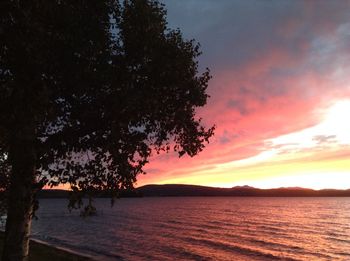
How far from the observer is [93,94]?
1586 centimetres

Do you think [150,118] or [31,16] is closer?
[31,16]

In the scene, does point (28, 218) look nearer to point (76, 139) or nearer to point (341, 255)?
point (76, 139)

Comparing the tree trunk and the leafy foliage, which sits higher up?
the leafy foliage

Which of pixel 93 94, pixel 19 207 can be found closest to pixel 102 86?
pixel 93 94

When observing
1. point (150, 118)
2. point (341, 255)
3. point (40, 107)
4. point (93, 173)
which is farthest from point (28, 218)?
point (341, 255)

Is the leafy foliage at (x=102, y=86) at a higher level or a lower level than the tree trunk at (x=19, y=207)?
higher

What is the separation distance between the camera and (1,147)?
21344 millimetres

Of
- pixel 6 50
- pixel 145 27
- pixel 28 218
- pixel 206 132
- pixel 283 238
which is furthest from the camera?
pixel 283 238

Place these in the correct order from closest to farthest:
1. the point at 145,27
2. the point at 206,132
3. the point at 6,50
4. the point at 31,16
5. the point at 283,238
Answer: the point at 31,16
the point at 6,50
the point at 145,27
the point at 206,132
the point at 283,238

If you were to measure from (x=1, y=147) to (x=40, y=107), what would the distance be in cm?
1062

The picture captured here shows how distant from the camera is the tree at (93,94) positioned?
1406 centimetres

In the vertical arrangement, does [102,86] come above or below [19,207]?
above

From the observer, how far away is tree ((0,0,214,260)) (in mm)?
14062

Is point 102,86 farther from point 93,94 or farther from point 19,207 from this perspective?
point 19,207
